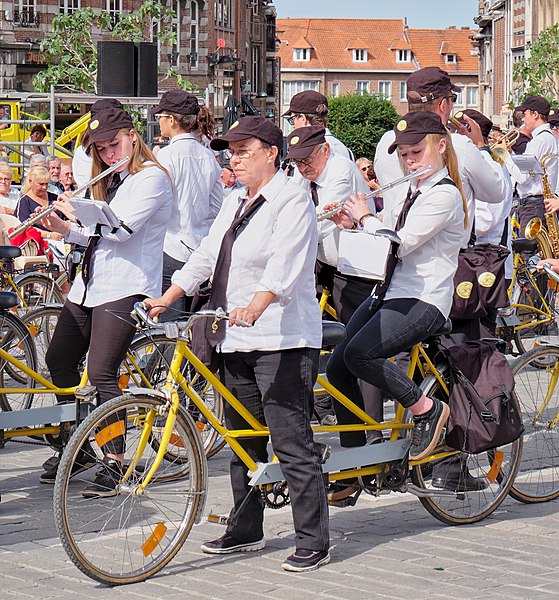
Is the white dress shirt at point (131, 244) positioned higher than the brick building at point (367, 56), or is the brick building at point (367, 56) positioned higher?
the brick building at point (367, 56)

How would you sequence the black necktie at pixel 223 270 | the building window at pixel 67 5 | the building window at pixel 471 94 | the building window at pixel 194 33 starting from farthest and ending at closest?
the building window at pixel 471 94 < the building window at pixel 194 33 < the building window at pixel 67 5 < the black necktie at pixel 223 270

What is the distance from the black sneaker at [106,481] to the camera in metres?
5.62

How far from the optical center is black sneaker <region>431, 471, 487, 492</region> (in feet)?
21.5

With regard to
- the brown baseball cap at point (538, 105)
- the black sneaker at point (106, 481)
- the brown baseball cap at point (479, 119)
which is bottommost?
the black sneaker at point (106, 481)

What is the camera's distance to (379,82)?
443ft

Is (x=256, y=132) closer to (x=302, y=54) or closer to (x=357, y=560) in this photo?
(x=357, y=560)

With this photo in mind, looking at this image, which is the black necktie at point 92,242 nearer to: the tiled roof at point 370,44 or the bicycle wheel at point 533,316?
the bicycle wheel at point 533,316

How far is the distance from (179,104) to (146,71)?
8.47 m

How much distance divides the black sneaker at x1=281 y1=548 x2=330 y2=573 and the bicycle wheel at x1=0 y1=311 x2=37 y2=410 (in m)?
2.34

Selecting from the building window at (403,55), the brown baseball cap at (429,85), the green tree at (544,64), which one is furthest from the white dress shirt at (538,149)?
the building window at (403,55)

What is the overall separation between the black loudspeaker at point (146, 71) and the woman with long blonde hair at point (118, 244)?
9869mm

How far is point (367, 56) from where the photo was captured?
136 metres

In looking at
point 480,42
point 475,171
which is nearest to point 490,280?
point 475,171

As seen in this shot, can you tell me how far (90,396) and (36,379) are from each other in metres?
0.60
